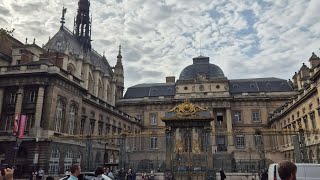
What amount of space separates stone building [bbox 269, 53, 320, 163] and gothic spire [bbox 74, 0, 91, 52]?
38592mm

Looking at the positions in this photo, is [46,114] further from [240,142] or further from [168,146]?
[240,142]

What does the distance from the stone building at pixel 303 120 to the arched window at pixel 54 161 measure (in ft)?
68.4

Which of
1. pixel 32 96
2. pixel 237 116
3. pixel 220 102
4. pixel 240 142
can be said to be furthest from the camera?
pixel 237 116

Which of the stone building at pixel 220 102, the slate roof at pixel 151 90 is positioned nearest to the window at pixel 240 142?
the stone building at pixel 220 102

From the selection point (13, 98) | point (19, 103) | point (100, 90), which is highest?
point (100, 90)

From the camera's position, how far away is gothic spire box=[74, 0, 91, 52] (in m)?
58.1

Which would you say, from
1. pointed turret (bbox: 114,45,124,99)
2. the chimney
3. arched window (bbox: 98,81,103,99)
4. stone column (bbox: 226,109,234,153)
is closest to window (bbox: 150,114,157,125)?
pointed turret (bbox: 114,45,124,99)

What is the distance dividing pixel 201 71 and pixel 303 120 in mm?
26616

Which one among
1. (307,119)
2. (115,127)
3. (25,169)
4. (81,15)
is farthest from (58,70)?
(81,15)

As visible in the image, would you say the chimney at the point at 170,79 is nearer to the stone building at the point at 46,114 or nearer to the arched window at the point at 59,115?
the stone building at the point at 46,114

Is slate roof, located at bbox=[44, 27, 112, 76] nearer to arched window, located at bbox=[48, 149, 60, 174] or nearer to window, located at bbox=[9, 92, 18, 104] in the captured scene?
window, located at bbox=[9, 92, 18, 104]

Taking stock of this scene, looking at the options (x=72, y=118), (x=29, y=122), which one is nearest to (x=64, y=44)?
(x=72, y=118)

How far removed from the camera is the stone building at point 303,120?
85.2ft

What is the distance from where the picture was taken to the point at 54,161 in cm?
2769
